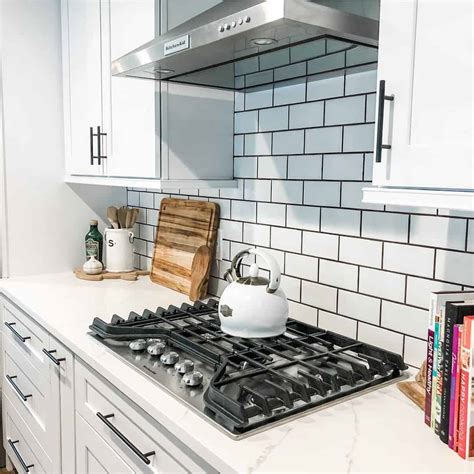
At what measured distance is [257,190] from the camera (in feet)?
6.43

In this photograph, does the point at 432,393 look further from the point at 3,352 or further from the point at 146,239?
the point at 3,352

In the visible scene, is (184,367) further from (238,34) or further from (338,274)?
(238,34)

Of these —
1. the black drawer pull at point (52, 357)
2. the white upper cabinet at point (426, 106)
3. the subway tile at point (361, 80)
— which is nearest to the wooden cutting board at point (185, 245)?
the black drawer pull at point (52, 357)

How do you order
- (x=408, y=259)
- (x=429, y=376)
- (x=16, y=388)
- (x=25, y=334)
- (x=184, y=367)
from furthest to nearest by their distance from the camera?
1. (x=16, y=388)
2. (x=25, y=334)
3. (x=408, y=259)
4. (x=184, y=367)
5. (x=429, y=376)

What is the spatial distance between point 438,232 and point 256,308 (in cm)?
53

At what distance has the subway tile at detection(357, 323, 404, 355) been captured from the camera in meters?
1.50

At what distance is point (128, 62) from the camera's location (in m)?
1.64

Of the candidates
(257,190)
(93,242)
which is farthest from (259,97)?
(93,242)

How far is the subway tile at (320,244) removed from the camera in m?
1.67

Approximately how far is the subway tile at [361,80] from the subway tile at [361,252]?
438 mm

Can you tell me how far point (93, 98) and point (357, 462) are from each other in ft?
6.04

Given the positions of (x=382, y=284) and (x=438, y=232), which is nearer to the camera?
(x=438, y=232)

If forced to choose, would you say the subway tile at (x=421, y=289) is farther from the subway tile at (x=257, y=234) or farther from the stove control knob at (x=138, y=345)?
the stove control knob at (x=138, y=345)

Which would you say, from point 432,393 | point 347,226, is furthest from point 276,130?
point 432,393
